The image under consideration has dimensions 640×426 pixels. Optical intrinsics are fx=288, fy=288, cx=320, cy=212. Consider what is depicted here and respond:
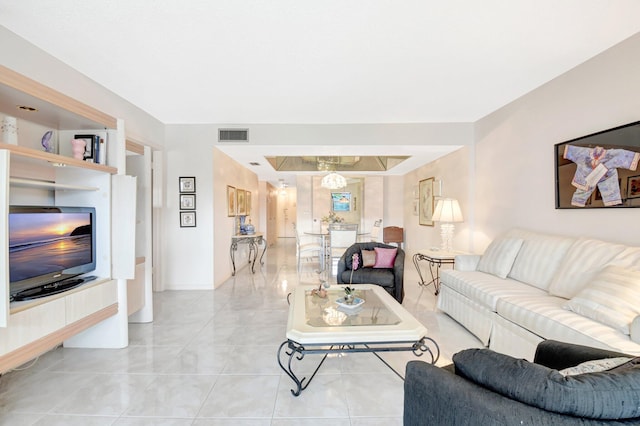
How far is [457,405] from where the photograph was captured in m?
0.93

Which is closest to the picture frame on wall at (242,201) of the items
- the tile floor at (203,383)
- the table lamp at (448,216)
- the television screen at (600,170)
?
the tile floor at (203,383)

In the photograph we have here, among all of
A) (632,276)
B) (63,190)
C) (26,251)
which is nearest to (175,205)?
(63,190)

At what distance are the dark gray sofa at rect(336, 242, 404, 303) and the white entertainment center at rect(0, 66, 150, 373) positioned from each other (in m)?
2.39

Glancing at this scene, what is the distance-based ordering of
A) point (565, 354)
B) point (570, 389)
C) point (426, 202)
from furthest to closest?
1. point (426, 202)
2. point (565, 354)
3. point (570, 389)

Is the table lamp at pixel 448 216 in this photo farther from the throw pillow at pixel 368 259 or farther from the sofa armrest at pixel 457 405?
the sofa armrest at pixel 457 405

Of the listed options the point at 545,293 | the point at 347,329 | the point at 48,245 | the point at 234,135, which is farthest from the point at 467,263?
the point at 48,245

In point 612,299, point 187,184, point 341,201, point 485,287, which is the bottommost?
point 485,287

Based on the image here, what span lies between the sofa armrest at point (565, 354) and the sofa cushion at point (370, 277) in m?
2.16

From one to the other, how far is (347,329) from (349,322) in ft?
0.50

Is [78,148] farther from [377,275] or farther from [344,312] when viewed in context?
[377,275]

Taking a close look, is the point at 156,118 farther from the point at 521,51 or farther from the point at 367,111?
the point at 521,51

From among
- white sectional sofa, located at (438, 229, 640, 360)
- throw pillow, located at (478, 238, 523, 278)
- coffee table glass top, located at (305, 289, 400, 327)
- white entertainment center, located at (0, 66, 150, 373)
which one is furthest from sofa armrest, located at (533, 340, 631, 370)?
white entertainment center, located at (0, 66, 150, 373)

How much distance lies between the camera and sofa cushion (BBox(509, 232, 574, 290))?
267 cm

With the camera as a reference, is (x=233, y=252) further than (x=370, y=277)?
Yes
